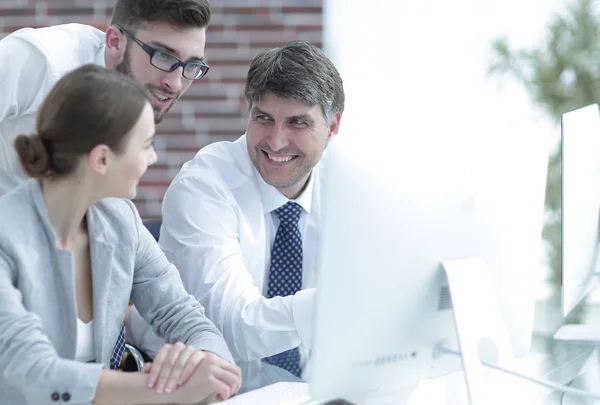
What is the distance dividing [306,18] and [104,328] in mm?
2580

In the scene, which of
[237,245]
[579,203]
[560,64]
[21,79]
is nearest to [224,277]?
[237,245]

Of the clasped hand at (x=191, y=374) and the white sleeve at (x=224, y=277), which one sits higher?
the white sleeve at (x=224, y=277)

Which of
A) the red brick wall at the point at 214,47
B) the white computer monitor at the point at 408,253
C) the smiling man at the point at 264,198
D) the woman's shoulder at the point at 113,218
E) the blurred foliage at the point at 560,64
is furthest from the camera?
the red brick wall at the point at 214,47

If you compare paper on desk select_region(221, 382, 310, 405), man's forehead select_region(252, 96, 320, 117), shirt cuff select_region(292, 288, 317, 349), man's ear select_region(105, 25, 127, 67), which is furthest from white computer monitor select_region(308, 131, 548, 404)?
man's ear select_region(105, 25, 127, 67)

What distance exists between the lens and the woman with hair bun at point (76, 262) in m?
1.20

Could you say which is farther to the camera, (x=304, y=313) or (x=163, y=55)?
(x=163, y=55)

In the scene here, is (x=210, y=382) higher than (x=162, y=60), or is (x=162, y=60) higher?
(x=162, y=60)

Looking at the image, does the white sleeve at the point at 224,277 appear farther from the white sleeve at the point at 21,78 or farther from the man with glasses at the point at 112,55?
the white sleeve at the point at 21,78

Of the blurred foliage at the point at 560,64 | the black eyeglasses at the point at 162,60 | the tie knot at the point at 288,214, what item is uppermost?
the blurred foliage at the point at 560,64

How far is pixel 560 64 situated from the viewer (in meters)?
3.55

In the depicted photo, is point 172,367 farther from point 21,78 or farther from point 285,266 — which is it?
point 21,78

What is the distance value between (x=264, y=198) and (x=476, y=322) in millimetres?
906

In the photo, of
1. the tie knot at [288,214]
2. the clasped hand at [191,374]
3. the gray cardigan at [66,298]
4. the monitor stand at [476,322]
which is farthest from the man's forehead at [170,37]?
the monitor stand at [476,322]

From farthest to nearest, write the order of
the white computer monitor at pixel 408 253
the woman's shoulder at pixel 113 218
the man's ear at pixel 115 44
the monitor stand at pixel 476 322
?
the man's ear at pixel 115 44, the woman's shoulder at pixel 113 218, the monitor stand at pixel 476 322, the white computer monitor at pixel 408 253
